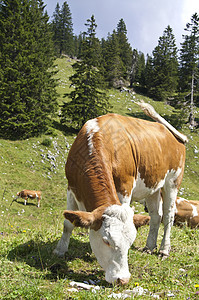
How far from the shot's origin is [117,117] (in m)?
5.01

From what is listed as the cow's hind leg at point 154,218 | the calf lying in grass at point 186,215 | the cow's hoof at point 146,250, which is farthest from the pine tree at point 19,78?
the cow's hoof at point 146,250

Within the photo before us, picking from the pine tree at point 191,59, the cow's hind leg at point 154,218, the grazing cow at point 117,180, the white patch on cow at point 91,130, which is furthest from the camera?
the pine tree at point 191,59

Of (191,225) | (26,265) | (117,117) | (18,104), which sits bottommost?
(191,225)

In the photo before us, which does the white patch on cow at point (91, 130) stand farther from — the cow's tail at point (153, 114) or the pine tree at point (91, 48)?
the pine tree at point (91, 48)

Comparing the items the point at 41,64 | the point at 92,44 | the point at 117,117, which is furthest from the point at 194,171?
the point at 117,117

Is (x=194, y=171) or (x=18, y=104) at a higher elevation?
(x=18, y=104)

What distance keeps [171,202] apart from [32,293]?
4.25 meters

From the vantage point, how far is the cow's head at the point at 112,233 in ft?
10.5

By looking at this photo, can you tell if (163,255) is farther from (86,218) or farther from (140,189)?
(86,218)

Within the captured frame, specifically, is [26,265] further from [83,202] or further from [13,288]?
[83,202]

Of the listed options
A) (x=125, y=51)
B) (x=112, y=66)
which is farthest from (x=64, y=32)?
(x=112, y=66)

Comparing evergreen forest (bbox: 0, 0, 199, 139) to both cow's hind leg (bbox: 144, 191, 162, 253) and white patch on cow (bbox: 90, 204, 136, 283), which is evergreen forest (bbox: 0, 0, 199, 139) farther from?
white patch on cow (bbox: 90, 204, 136, 283)

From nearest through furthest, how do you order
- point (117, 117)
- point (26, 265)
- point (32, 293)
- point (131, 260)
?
point (32, 293) → point (26, 265) → point (131, 260) → point (117, 117)

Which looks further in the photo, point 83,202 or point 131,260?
point 131,260
